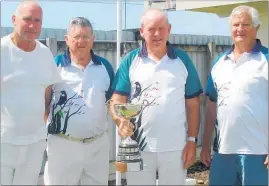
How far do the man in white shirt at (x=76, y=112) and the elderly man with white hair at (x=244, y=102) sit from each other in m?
0.83

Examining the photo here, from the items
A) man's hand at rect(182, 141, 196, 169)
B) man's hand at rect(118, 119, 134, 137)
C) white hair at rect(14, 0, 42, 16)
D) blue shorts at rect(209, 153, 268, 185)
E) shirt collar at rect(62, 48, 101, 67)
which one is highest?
white hair at rect(14, 0, 42, 16)

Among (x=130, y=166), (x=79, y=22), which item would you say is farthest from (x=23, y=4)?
(x=130, y=166)

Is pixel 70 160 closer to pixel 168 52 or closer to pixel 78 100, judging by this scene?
pixel 78 100

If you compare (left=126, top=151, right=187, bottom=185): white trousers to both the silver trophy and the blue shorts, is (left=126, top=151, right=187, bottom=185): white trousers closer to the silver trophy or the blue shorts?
the silver trophy

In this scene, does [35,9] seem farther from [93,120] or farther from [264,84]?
[264,84]

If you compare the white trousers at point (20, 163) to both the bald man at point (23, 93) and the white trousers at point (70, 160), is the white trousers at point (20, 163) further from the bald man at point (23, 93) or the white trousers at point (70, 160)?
the white trousers at point (70, 160)

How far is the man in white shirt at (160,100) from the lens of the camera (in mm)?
3309

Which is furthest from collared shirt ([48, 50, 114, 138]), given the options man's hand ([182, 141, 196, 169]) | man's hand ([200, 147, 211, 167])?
man's hand ([200, 147, 211, 167])

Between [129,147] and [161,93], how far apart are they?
405mm

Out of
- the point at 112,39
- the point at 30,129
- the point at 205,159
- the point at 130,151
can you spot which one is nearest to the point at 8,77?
the point at 30,129

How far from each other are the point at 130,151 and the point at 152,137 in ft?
0.60

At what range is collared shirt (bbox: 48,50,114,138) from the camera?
139 inches

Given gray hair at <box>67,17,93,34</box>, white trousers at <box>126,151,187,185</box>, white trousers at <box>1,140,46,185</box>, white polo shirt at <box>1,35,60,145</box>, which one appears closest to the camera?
white polo shirt at <box>1,35,60,145</box>

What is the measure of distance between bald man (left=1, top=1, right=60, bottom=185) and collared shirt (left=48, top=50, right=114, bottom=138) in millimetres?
238
